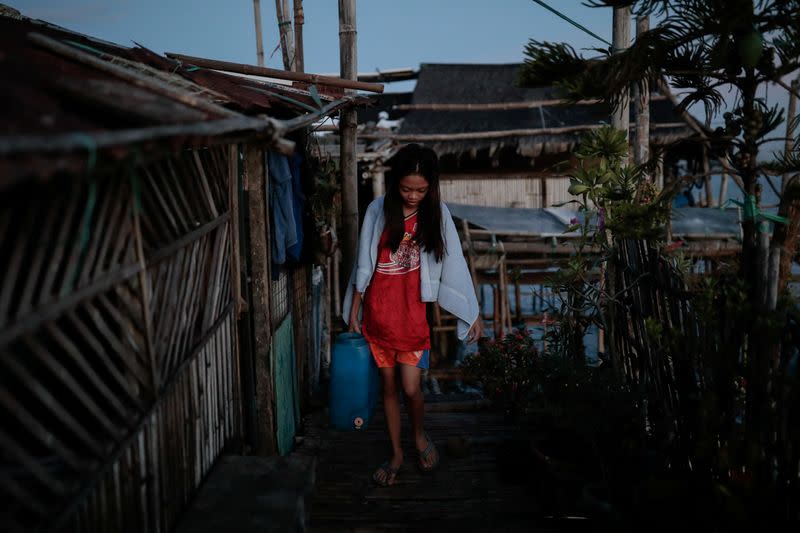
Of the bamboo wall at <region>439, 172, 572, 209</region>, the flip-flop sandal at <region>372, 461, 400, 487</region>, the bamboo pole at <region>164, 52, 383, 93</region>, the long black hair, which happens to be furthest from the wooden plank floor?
the bamboo wall at <region>439, 172, 572, 209</region>

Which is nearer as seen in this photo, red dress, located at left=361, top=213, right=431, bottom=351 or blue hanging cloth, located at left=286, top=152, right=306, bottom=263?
red dress, located at left=361, top=213, right=431, bottom=351

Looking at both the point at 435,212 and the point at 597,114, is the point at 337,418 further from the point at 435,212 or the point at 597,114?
the point at 597,114

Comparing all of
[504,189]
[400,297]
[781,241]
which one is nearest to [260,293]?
[400,297]

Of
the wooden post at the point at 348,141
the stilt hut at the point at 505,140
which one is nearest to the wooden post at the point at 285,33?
the wooden post at the point at 348,141

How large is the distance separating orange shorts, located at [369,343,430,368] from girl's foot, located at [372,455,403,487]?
0.65m

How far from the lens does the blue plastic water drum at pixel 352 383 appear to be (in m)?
4.66

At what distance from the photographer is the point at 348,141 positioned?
5953 mm

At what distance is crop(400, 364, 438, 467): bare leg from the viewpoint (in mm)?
3934

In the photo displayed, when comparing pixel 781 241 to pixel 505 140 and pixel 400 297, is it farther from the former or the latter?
pixel 505 140

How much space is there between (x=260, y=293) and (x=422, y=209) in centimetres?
115

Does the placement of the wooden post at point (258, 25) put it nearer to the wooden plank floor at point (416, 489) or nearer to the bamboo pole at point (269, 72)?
the bamboo pole at point (269, 72)

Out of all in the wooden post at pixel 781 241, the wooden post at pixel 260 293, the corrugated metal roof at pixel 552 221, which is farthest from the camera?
the corrugated metal roof at pixel 552 221

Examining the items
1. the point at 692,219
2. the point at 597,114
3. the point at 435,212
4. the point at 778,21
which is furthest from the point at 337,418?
the point at 692,219

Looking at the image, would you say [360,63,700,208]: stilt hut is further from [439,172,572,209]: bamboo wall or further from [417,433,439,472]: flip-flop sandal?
[417,433,439,472]: flip-flop sandal
